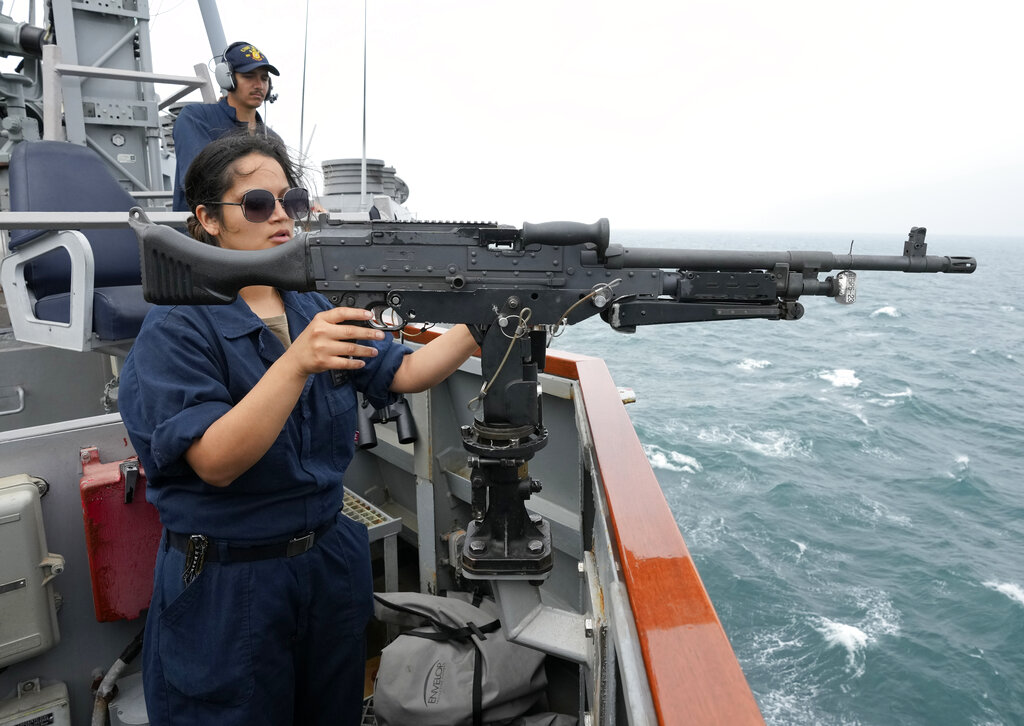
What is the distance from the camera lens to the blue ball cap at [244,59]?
3.78 meters

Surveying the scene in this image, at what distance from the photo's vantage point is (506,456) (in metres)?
1.82

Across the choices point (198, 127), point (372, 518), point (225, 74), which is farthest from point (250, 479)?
point (225, 74)

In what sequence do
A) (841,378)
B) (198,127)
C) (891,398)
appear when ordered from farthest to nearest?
(841,378) → (891,398) → (198,127)

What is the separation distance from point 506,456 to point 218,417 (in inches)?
29.6

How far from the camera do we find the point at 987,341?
35656 millimetres

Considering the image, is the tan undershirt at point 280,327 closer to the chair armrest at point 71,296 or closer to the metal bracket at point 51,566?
the metal bracket at point 51,566

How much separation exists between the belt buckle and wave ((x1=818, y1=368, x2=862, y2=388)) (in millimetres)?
27120

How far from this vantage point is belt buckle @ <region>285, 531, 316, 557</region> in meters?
→ 1.63

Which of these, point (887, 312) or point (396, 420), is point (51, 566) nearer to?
point (396, 420)

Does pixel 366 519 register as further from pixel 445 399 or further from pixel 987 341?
pixel 987 341

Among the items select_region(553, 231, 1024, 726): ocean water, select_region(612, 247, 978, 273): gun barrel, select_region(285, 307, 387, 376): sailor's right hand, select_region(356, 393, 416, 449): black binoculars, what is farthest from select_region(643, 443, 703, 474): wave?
select_region(285, 307, 387, 376): sailor's right hand

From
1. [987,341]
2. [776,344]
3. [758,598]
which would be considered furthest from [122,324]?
[987,341]

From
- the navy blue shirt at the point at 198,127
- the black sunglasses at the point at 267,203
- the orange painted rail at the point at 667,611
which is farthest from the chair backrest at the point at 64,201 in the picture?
the orange painted rail at the point at 667,611

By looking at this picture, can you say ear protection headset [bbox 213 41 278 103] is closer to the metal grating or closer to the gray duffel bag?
the metal grating
